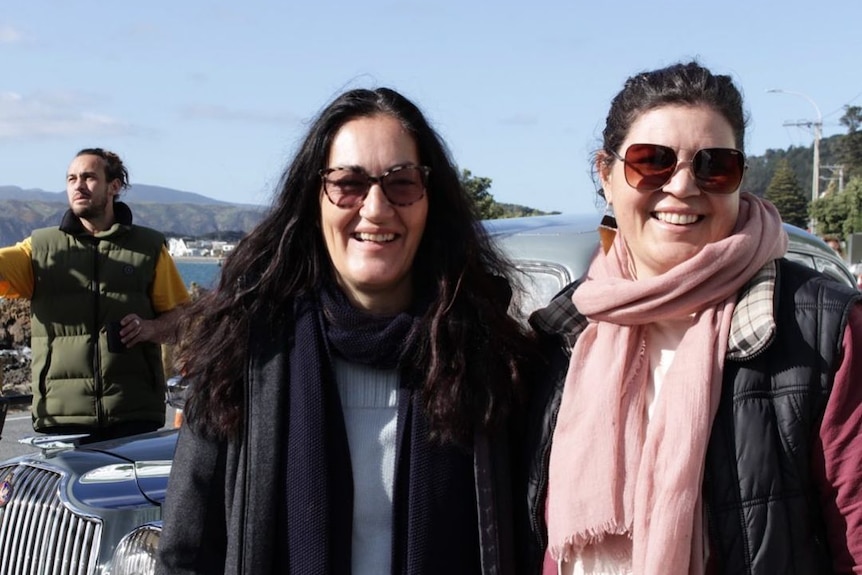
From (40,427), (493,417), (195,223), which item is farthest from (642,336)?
(195,223)

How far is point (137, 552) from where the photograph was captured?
10.9 ft

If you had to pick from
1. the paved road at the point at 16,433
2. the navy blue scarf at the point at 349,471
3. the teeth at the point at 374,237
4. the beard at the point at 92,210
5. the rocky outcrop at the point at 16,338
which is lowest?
the paved road at the point at 16,433

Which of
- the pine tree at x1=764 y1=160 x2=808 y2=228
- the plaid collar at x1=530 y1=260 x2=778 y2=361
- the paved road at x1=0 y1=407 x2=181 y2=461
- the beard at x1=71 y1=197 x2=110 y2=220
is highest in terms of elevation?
the pine tree at x1=764 y1=160 x2=808 y2=228

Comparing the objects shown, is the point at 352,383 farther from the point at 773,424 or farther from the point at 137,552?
the point at 137,552

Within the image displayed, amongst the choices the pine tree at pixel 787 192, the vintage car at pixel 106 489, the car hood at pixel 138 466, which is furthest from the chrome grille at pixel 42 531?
the pine tree at pixel 787 192

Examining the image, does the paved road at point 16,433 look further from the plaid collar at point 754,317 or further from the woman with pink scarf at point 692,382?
the plaid collar at point 754,317

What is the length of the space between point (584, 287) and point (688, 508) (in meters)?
0.59

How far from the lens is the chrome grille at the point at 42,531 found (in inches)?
139

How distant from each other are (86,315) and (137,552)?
106 inches

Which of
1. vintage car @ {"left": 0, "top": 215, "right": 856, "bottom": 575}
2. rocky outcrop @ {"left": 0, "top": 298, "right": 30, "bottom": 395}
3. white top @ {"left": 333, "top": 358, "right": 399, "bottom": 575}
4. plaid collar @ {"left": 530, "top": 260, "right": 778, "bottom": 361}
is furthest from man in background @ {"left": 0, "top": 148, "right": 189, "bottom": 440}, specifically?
rocky outcrop @ {"left": 0, "top": 298, "right": 30, "bottom": 395}

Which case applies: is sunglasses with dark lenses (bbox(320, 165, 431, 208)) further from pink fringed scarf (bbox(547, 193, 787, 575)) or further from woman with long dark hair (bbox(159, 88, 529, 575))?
pink fringed scarf (bbox(547, 193, 787, 575))

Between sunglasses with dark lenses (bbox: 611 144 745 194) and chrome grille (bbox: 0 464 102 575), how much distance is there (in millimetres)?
2230

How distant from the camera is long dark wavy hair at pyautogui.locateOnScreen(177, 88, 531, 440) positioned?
2461 mm

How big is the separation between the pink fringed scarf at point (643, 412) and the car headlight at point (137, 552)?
4.86 feet
